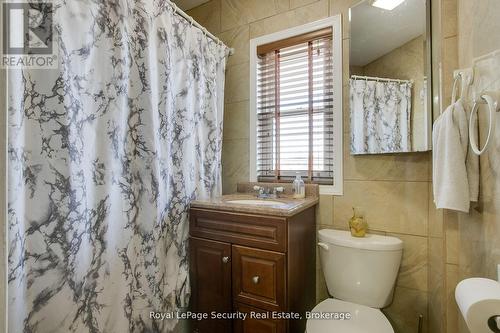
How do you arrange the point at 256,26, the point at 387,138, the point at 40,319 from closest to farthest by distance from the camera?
1. the point at 40,319
2. the point at 387,138
3. the point at 256,26

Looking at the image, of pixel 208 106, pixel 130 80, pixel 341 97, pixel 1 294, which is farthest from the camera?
pixel 208 106

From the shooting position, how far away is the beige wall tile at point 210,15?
214cm

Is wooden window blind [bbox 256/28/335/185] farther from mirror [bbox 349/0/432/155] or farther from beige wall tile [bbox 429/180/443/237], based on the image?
beige wall tile [bbox 429/180/443/237]

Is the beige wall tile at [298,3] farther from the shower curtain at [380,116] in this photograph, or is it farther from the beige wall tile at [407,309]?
the beige wall tile at [407,309]

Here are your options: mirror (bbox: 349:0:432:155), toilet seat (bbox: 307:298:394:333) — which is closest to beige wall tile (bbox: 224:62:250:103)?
mirror (bbox: 349:0:432:155)

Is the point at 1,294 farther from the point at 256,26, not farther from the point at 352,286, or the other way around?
the point at 256,26

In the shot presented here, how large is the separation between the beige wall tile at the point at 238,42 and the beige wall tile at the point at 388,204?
1.27 m

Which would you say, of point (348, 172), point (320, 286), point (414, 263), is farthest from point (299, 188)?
point (414, 263)

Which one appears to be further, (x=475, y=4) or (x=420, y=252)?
(x=420, y=252)

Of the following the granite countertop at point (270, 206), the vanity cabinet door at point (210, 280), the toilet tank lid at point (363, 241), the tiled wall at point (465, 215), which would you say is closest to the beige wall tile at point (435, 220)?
the tiled wall at point (465, 215)

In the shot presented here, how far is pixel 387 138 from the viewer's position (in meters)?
1.46

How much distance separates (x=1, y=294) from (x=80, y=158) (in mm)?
774

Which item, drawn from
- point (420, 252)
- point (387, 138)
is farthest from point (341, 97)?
point (420, 252)

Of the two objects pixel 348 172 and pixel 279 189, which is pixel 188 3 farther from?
pixel 348 172
